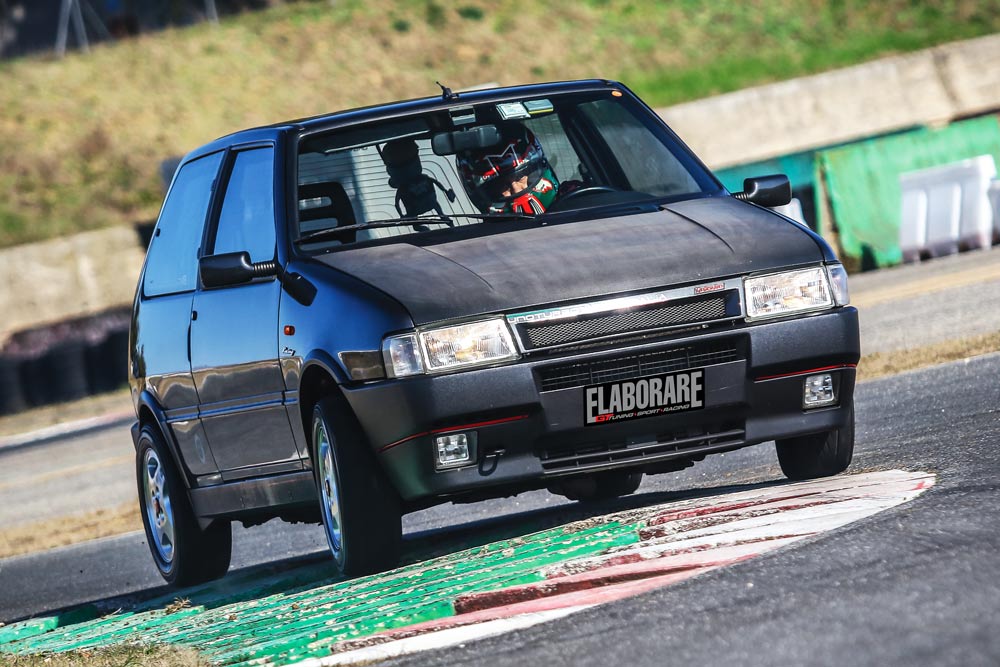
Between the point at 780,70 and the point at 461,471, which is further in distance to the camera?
the point at 780,70

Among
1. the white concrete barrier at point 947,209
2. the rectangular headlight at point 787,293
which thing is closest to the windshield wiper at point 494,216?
the rectangular headlight at point 787,293

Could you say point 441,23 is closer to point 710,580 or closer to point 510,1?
point 510,1

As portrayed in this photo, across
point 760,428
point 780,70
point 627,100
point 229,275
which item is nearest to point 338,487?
point 229,275

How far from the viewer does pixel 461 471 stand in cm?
623

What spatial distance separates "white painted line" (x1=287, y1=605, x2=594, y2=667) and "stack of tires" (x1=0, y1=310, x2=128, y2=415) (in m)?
19.2

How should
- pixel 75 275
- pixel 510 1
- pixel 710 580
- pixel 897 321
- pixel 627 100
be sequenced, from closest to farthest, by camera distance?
pixel 710 580 < pixel 627 100 < pixel 897 321 < pixel 75 275 < pixel 510 1

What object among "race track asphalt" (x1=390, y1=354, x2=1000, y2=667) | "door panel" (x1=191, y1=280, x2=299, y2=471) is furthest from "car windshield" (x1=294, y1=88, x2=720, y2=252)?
"race track asphalt" (x1=390, y1=354, x2=1000, y2=667)

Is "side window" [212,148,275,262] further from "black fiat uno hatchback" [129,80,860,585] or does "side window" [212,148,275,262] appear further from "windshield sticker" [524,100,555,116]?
"windshield sticker" [524,100,555,116]

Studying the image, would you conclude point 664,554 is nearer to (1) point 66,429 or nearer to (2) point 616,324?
(2) point 616,324

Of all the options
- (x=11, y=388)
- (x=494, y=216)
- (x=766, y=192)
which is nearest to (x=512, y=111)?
(x=494, y=216)

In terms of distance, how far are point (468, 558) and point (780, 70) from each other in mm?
34762

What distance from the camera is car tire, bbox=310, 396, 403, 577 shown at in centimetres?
639

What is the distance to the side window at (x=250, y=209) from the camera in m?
7.32

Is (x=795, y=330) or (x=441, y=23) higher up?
(x=441, y=23)
